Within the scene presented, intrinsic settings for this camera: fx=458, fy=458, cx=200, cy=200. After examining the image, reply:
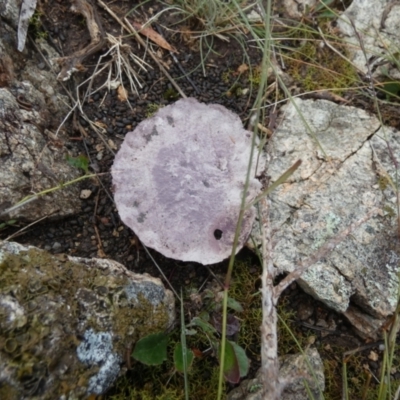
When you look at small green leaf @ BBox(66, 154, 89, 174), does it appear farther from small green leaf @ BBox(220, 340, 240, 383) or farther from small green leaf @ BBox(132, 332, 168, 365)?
small green leaf @ BBox(220, 340, 240, 383)

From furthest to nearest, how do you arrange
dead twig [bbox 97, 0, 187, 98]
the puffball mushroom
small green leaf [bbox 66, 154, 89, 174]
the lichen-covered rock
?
dead twig [bbox 97, 0, 187, 98] → small green leaf [bbox 66, 154, 89, 174] → the puffball mushroom → the lichen-covered rock

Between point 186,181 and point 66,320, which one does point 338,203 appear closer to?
point 186,181

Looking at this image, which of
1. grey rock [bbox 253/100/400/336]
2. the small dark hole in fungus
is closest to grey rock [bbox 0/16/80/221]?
the small dark hole in fungus

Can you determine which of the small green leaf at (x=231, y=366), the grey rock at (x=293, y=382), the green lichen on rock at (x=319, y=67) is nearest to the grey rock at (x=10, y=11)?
the green lichen on rock at (x=319, y=67)

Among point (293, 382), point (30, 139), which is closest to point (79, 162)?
point (30, 139)

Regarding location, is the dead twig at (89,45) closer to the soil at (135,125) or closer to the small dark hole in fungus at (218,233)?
the soil at (135,125)

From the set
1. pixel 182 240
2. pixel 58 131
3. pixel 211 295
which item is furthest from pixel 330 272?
pixel 58 131
